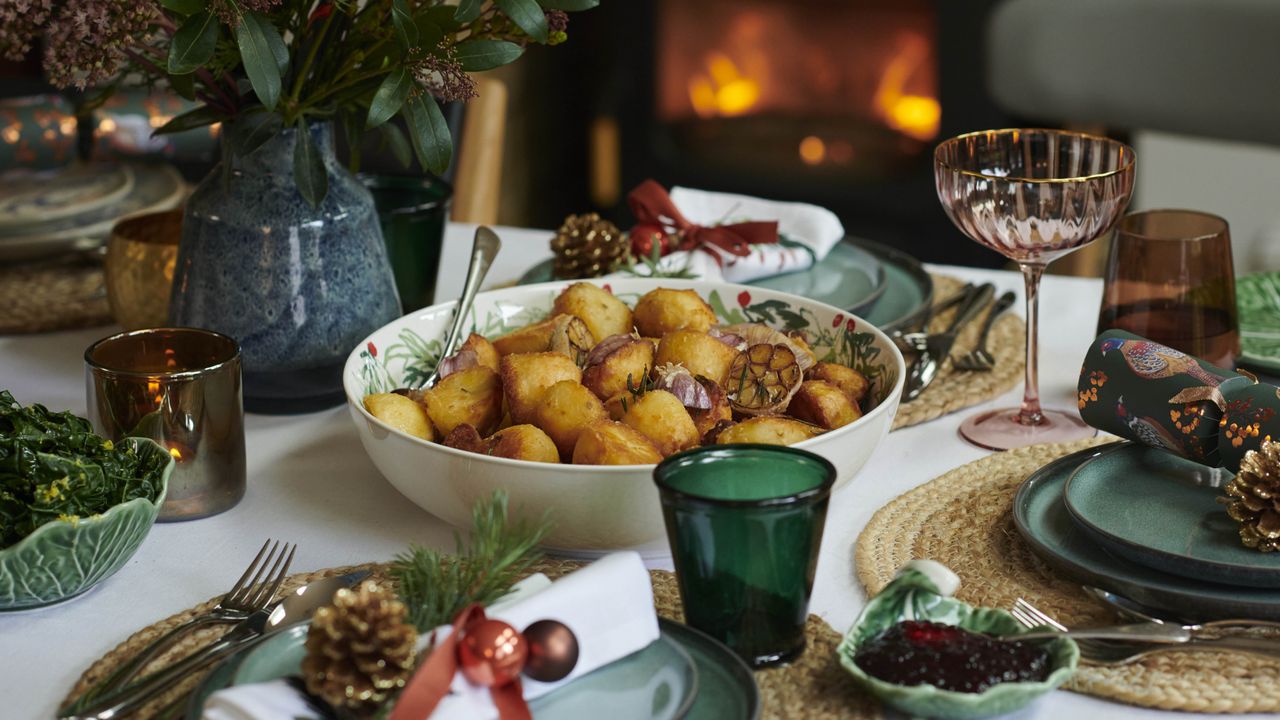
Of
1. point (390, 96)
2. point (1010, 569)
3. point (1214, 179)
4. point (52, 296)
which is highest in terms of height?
point (390, 96)

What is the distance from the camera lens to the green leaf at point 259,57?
983 millimetres

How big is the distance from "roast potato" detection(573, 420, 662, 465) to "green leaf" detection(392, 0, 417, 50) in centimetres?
32

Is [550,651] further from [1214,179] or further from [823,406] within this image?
[1214,179]

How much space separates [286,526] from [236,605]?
0.15 metres

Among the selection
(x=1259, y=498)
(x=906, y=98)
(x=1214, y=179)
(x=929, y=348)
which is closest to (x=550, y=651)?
(x=1259, y=498)

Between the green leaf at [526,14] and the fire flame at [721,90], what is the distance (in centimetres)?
263

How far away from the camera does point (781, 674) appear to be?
78 cm

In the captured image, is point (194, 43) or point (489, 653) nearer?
point (489, 653)

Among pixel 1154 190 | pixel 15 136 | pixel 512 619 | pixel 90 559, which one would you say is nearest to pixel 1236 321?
pixel 512 619

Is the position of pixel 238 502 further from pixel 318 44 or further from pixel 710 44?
pixel 710 44

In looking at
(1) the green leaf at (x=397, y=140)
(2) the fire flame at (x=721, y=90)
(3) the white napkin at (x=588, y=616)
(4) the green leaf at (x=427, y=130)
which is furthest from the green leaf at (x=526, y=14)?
(2) the fire flame at (x=721, y=90)

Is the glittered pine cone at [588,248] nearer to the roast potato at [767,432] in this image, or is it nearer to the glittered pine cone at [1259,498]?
the roast potato at [767,432]

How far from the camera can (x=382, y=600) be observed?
0.68 m

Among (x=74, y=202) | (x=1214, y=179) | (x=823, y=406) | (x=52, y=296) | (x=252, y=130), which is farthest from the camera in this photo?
(x=1214, y=179)
